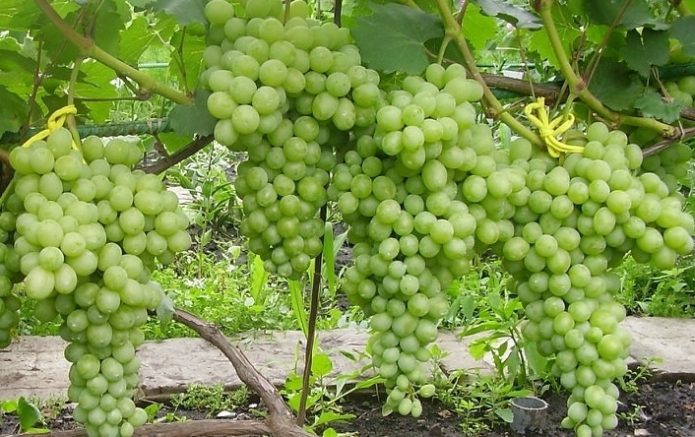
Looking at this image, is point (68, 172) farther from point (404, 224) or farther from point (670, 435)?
point (670, 435)

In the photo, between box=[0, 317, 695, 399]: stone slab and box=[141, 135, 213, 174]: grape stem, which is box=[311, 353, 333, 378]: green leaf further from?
box=[141, 135, 213, 174]: grape stem

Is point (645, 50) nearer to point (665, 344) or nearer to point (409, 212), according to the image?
point (409, 212)

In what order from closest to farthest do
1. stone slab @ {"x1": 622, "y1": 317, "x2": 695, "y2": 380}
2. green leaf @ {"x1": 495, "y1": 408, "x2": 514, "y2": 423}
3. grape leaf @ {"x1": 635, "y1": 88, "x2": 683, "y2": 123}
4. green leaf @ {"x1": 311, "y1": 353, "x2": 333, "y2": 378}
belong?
grape leaf @ {"x1": 635, "y1": 88, "x2": 683, "y2": 123}
green leaf @ {"x1": 311, "y1": 353, "x2": 333, "y2": 378}
green leaf @ {"x1": 495, "y1": 408, "x2": 514, "y2": 423}
stone slab @ {"x1": 622, "y1": 317, "x2": 695, "y2": 380}

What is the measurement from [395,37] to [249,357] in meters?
1.97

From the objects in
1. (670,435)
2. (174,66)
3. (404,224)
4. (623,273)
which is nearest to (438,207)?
(404,224)

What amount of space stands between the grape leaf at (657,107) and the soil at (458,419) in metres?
1.51

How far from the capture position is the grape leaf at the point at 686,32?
971 mm

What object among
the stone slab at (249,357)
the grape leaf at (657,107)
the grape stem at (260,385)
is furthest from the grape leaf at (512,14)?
the stone slab at (249,357)

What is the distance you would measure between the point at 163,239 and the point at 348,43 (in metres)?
0.26

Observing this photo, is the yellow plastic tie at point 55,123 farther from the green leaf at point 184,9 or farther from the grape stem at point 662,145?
the grape stem at point 662,145

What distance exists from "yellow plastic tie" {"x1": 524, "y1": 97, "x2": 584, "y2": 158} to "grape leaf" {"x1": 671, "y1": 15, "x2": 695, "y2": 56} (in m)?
0.17

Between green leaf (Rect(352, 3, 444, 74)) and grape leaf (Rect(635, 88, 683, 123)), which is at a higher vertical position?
green leaf (Rect(352, 3, 444, 74))

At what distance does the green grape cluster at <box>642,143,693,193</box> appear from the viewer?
1001 mm

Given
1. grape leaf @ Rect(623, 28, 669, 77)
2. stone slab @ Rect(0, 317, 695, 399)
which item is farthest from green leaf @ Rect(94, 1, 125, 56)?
stone slab @ Rect(0, 317, 695, 399)
